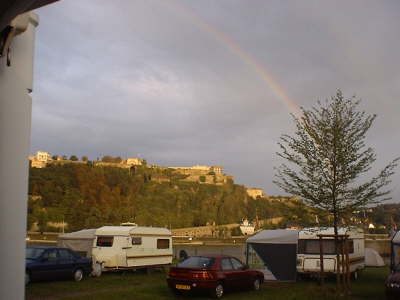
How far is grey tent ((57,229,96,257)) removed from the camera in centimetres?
2338

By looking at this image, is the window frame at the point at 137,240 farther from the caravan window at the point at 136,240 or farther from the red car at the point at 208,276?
the red car at the point at 208,276

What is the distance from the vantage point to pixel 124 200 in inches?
5103

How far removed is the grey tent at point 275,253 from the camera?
850 inches

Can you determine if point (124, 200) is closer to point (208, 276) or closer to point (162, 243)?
point (162, 243)

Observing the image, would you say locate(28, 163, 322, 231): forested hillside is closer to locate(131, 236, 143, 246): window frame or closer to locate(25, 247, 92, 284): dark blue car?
locate(131, 236, 143, 246): window frame

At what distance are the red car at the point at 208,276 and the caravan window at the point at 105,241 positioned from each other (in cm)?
725

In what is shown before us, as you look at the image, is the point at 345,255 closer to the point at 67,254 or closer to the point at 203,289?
the point at 203,289

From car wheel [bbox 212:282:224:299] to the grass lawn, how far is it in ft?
1.74

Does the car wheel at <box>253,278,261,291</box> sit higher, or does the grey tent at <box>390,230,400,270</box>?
the grey tent at <box>390,230,400,270</box>

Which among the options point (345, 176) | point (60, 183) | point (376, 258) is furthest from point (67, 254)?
point (60, 183)

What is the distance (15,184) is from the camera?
2.07 meters

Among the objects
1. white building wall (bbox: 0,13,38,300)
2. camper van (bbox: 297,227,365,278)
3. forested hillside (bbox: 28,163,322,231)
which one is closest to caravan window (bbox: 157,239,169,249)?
camper van (bbox: 297,227,365,278)

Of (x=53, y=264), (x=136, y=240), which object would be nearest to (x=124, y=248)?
(x=136, y=240)

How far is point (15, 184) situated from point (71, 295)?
1436 cm
